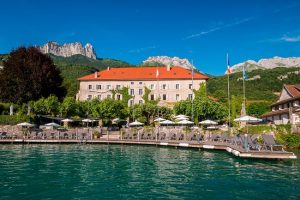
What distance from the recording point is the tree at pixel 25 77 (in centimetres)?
5022

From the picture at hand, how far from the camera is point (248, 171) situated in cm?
1802

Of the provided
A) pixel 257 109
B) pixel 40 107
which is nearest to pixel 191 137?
pixel 40 107

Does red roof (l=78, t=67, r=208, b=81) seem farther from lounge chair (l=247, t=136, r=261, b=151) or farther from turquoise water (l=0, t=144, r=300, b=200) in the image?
turquoise water (l=0, t=144, r=300, b=200)

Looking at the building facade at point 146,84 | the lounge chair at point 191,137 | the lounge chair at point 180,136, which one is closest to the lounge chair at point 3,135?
the lounge chair at point 180,136

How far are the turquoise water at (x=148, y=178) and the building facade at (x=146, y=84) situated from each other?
3614cm

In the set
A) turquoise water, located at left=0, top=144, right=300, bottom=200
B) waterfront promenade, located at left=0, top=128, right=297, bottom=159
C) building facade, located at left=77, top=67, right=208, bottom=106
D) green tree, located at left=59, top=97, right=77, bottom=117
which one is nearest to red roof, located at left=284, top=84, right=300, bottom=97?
building facade, located at left=77, top=67, right=208, bottom=106

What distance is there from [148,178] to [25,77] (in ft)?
138

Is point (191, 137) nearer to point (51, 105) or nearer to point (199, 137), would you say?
point (199, 137)

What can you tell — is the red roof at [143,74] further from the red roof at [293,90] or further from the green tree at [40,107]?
the green tree at [40,107]

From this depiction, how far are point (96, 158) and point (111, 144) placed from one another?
39.0ft

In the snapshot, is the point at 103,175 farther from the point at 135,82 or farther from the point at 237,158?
the point at 135,82

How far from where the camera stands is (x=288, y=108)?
41781 millimetres

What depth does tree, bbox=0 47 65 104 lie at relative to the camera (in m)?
50.2

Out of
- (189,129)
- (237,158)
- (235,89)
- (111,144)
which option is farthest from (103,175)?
(235,89)
